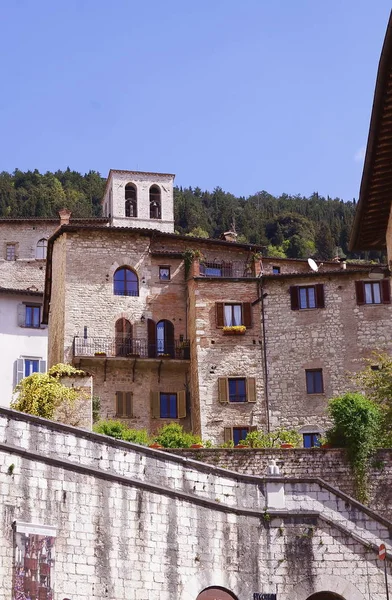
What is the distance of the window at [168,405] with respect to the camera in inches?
1566

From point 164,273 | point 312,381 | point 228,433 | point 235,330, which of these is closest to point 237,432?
point 228,433

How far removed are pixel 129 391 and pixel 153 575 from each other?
17.5 meters

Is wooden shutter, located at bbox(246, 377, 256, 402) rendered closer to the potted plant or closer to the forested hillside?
the potted plant

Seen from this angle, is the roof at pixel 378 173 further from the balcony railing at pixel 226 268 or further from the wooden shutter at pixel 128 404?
the balcony railing at pixel 226 268

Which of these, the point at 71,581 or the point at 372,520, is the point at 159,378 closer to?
the point at 372,520

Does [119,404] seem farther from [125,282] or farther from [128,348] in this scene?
[125,282]

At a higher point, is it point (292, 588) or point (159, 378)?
point (159, 378)

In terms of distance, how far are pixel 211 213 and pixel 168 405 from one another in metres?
74.6

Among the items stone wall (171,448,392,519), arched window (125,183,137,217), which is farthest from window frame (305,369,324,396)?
arched window (125,183,137,217)

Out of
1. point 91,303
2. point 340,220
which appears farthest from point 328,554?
point 340,220

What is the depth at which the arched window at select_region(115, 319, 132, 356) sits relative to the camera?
1598 inches

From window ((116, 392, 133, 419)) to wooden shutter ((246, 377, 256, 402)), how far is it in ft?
14.8

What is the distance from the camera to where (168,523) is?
2316cm

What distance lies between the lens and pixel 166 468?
23.7m
